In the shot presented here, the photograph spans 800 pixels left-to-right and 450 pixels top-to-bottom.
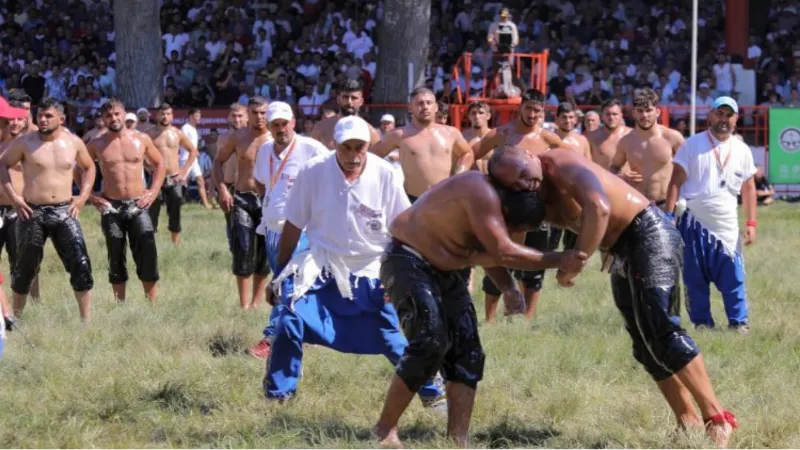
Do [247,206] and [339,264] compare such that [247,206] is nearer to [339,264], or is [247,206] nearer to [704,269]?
[704,269]

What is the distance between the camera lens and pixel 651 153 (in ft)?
37.4

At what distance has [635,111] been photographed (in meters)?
11.4

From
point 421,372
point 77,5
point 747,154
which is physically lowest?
point 421,372

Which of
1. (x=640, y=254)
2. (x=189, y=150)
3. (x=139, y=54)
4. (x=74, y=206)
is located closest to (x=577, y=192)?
(x=640, y=254)

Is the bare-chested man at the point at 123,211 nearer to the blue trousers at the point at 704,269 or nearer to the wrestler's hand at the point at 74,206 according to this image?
the wrestler's hand at the point at 74,206

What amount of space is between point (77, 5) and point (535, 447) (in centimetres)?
2283

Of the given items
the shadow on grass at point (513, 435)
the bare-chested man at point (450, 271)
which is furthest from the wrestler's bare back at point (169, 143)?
the bare-chested man at point (450, 271)

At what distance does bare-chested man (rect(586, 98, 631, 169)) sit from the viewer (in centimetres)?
1354

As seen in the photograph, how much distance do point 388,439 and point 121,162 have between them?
6.00 metres

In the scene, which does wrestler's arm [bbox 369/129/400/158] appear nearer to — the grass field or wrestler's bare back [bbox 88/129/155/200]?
the grass field

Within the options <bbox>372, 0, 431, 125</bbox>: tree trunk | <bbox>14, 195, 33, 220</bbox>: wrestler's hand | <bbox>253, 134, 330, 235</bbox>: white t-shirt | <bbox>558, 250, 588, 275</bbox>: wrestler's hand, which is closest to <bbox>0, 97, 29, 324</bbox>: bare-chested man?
<bbox>14, 195, 33, 220</bbox>: wrestler's hand

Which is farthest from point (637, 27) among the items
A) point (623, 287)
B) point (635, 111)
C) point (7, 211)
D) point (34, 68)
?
point (623, 287)

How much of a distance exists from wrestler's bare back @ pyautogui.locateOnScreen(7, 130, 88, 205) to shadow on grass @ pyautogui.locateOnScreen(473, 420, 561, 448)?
507 cm

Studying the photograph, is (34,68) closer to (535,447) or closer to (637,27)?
(637,27)
